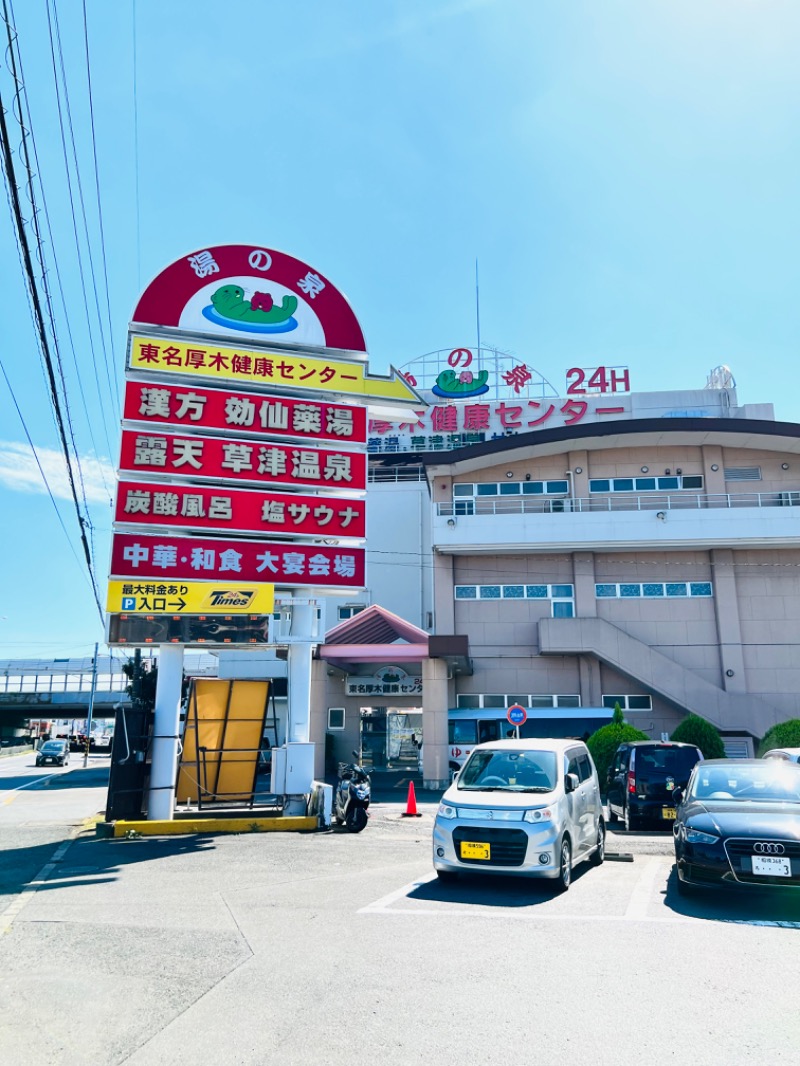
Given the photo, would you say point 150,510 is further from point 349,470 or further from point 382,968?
point 382,968

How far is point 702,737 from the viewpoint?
919 inches

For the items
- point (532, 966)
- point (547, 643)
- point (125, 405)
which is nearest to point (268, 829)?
point (125, 405)

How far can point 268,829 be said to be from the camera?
14266 mm

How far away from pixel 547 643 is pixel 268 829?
16155mm

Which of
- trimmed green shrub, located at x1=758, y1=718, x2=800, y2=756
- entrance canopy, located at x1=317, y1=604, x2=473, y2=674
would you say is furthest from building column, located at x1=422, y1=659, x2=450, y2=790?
trimmed green shrub, located at x1=758, y1=718, x2=800, y2=756

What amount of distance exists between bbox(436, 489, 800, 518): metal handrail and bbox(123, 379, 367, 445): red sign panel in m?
14.3

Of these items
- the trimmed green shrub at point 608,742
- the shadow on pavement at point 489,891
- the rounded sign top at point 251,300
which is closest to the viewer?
the shadow on pavement at point 489,891

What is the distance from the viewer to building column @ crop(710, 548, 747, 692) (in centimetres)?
2848

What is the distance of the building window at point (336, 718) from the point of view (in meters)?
31.4

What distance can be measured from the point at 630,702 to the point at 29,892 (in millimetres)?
23936

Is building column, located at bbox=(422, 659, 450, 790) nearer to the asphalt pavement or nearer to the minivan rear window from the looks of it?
the minivan rear window

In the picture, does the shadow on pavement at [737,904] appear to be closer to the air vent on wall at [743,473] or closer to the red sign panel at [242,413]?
the red sign panel at [242,413]

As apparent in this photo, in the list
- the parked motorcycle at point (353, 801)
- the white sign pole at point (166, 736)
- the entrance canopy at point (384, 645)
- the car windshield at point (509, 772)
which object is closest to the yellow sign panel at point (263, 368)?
the white sign pole at point (166, 736)

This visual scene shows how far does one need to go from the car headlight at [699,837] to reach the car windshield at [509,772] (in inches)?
69.6
